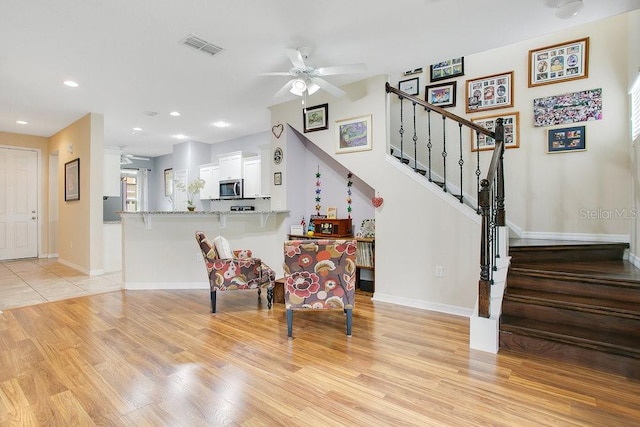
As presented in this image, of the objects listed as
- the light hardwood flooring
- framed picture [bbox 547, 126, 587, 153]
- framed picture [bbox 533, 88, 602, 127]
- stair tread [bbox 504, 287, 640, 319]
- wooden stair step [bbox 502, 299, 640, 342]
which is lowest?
the light hardwood flooring

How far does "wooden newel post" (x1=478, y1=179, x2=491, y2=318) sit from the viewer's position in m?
2.65

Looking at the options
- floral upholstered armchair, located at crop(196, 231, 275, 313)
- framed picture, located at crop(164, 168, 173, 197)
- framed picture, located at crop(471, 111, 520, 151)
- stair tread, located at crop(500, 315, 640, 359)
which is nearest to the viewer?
stair tread, located at crop(500, 315, 640, 359)

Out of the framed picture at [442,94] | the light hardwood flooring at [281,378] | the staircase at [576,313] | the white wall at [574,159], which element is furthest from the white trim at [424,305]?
the framed picture at [442,94]

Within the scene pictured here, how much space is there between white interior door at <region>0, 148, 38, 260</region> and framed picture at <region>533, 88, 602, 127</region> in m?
9.17

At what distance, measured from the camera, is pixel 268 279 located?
3760 millimetres

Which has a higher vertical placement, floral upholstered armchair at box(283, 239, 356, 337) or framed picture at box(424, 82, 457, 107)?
framed picture at box(424, 82, 457, 107)

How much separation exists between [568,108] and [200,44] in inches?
153

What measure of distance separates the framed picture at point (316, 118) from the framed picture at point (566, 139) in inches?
103

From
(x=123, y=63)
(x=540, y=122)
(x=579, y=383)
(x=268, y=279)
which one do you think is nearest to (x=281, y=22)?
(x=123, y=63)

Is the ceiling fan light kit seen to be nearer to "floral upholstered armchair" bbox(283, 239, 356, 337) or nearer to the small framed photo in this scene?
"floral upholstered armchair" bbox(283, 239, 356, 337)

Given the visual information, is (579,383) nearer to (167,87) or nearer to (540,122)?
(540,122)

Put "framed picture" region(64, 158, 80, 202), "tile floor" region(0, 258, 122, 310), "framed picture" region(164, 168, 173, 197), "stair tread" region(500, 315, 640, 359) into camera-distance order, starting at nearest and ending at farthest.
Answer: "stair tread" region(500, 315, 640, 359), "tile floor" region(0, 258, 122, 310), "framed picture" region(64, 158, 80, 202), "framed picture" region(164, 168, 173, 197)

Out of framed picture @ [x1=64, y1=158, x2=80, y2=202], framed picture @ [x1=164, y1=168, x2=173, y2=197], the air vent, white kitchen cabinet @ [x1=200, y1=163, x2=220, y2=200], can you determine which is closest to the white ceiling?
the air vent

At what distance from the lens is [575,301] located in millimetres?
2600
